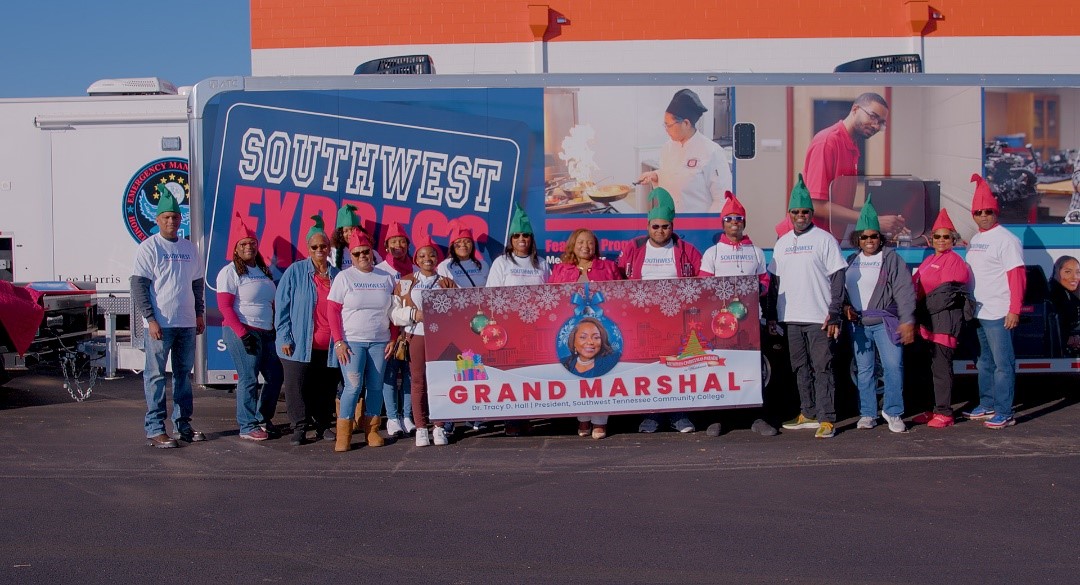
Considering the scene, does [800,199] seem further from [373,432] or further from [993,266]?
[373,432]

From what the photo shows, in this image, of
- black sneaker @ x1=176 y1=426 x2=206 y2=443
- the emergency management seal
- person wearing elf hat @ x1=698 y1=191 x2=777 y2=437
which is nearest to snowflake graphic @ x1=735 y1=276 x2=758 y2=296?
person wearing elf hat @ x1=698 y1=191 x2=777 y2=437

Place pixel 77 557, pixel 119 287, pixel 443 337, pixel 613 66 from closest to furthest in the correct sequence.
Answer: pixel 77 557 → pixel 443 337 → pixel 119 287 → pixel 613 66

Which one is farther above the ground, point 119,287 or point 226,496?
point 119,287

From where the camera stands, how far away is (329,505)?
5.80 m

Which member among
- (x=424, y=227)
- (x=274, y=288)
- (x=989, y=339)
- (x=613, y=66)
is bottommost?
(x=989, y=339)

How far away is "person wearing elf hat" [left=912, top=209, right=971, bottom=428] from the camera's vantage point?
773 cm

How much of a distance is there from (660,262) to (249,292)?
321 cm

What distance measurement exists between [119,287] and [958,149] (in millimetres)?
8614

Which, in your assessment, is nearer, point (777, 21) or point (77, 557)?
point (77, 557)

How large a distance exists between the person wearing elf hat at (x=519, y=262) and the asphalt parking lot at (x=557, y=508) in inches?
49.8

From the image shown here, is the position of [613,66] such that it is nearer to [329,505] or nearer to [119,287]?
[119,287]

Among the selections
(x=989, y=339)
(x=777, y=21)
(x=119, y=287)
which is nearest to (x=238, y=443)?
(x=119, y=287)

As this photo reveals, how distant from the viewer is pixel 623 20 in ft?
51.7

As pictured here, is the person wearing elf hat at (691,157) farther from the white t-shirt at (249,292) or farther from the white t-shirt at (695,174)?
the white t-shirt at (249,292)
